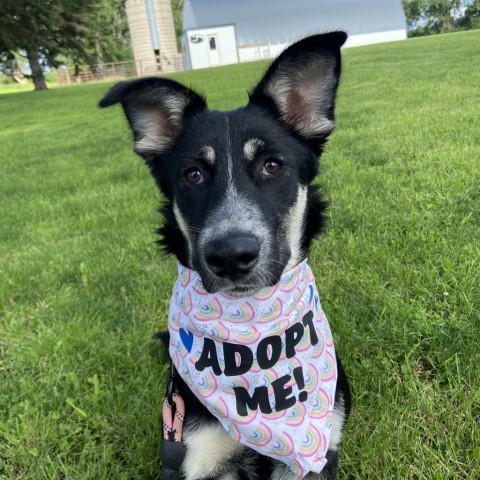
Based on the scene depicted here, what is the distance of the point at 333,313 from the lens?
3.69 meters

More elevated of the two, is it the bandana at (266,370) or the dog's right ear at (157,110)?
the dog's right ear at (157,110)

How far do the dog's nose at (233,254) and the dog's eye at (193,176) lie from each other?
23.0 inches

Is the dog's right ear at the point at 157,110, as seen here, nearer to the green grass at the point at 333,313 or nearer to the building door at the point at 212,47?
the green grass at the point at 333,313

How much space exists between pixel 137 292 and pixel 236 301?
1.99 metres

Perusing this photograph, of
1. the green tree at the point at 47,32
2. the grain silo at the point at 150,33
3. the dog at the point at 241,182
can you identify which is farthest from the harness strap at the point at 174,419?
the grain silo at the point at 150,33

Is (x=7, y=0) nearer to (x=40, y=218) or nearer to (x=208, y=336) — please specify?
(x=40, y=218)

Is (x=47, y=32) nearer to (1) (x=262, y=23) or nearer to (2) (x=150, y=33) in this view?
(2) (x=150, y=33)

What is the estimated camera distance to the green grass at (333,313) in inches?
106

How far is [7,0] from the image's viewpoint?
26812 millimetres

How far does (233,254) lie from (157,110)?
1.25m

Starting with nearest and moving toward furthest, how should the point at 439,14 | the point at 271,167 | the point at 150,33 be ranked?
1. the point at 271,167
2. the point at 150,33
3. the point at 439,14

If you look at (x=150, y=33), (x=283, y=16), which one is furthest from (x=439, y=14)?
(x=150, y=33)

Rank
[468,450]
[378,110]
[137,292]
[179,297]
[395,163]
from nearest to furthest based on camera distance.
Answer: [468,450] < [179,297] < [137,292] < [395,163] < [378,110]

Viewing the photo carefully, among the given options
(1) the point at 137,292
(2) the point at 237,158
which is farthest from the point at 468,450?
(1) the point at 137,292
